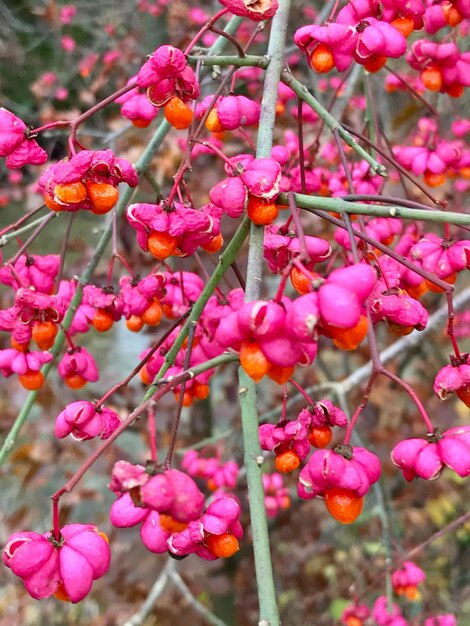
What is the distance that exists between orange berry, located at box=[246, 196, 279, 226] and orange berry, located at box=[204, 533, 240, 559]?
1.21 ft

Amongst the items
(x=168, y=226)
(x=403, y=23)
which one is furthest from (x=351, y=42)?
(x=168, y=226)

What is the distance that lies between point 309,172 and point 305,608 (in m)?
2.41

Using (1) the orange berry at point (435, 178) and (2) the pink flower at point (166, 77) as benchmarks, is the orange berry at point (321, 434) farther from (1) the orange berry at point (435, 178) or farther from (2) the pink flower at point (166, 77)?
(1) the orange berry at point (435, 178)

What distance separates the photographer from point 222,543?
0.75m

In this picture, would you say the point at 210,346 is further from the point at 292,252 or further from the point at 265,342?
the point at 265,342

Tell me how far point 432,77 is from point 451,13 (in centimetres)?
11

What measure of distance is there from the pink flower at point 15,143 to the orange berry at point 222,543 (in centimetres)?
57

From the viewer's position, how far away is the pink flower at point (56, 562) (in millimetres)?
704

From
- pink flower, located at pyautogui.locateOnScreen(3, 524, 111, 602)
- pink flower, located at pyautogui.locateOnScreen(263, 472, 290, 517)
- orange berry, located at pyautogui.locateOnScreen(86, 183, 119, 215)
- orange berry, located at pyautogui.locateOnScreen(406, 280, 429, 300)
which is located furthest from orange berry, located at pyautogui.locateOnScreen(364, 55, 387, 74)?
pink flower, located at pyautogui.locateOnScreen(263, 472, 290, 517)

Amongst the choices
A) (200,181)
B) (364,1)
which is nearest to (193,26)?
(200,181)

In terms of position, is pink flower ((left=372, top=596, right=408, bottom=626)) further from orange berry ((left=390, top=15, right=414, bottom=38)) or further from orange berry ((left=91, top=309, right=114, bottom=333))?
orange berry ((left=390, top=15, right=414, bottom=38))

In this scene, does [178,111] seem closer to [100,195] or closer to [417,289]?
[100,195]

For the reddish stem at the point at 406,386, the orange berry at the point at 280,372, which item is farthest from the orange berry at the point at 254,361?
the reddish stem at the point at 406,386

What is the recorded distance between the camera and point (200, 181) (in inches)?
91.9
